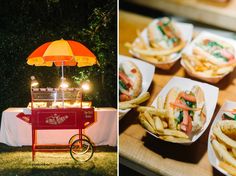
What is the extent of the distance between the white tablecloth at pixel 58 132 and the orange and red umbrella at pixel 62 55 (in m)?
0.23

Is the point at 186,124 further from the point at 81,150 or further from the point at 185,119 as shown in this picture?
the point at 81,150

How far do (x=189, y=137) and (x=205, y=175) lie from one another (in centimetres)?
15

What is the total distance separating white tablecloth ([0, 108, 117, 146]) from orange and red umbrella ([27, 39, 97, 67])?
230mm

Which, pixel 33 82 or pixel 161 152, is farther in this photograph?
pixel 33 82

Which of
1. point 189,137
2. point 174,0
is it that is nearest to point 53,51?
point 189,137

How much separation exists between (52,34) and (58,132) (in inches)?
17.7

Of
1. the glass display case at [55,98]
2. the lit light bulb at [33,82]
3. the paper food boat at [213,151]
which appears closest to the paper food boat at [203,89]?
the paper food boat at [213,151]

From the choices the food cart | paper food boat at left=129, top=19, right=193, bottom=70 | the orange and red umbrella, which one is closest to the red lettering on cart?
the food cart

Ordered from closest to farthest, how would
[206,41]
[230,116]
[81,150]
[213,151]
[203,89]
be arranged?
[213,151] < [230,116] < [203,89] < [81,150] < [206,41]

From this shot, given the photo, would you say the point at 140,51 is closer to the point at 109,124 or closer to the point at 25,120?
the point at 109,124

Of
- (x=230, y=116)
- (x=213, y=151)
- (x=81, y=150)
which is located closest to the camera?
(x=213, y=151)

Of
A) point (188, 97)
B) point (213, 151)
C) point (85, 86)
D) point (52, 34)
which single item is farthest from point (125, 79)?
point (213, 151)

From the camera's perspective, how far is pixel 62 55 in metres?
1.56

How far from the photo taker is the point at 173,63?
5.42 ft
